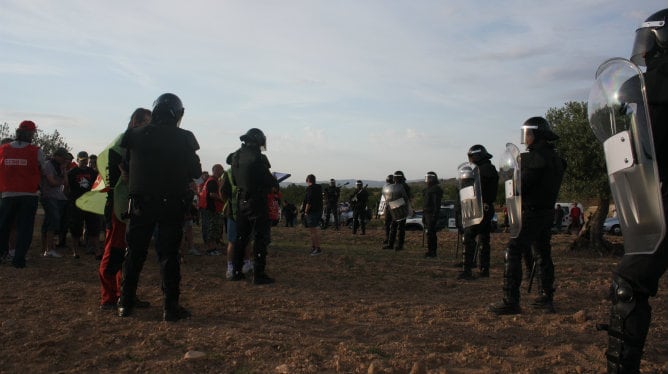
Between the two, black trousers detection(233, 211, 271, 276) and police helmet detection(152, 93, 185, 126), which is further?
black trousers detection(233, 211, 271, 276)

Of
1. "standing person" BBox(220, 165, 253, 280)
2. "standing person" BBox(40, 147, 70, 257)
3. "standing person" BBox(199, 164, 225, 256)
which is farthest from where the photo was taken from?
"standing person" BBox(199, 164, 225, 256)

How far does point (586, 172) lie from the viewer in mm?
14492

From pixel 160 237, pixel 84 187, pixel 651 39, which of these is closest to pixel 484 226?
pixel 160 237

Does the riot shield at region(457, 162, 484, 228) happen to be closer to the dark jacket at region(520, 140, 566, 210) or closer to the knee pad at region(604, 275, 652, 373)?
the dark jacket at region(520, 140, 566, 210)

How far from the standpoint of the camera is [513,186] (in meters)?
5.67

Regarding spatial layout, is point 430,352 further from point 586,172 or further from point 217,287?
point 586,172

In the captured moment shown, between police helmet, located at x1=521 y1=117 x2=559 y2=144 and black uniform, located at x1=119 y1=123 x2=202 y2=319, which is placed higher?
police helmet, located at x1=521 y1=117 x2=559 y2=144

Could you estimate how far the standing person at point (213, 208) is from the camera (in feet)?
34.9

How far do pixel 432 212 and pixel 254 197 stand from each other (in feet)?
20.0

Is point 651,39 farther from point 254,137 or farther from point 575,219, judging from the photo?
point 575,219

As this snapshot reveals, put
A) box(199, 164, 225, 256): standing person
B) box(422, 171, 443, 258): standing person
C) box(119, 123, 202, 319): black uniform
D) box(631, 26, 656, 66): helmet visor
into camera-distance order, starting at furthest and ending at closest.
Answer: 1. box(422, 171, 443, 258): standing person
2. box(199, 164, 225, 256): standing person
3. box(119, 123, 202, 319): black uniform
4. box(631, 26, 656, 66): helmet visor

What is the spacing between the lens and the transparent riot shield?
18.2ft

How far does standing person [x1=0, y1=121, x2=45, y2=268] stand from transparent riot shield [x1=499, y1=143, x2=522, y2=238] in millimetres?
6266

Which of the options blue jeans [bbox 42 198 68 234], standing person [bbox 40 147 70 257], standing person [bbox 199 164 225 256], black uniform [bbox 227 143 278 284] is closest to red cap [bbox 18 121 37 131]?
standing person [bbox 40 147 70 257]
